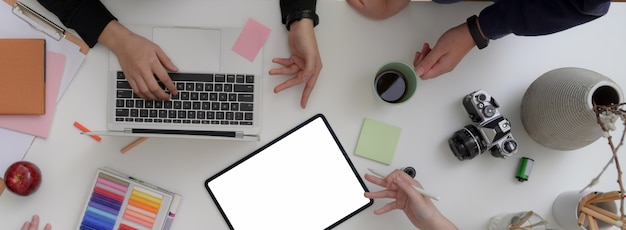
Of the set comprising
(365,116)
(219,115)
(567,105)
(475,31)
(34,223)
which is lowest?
(34,223)

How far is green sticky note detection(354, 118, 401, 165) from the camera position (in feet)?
3.03

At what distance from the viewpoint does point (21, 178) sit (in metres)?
0.85

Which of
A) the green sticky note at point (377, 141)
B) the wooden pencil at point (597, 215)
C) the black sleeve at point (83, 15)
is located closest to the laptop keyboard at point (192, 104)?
the black sleeve at point (83, 15)

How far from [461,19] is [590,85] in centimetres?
30

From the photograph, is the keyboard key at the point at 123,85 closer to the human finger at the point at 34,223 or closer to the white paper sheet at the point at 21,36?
the white paper sheet at the point at 21,36

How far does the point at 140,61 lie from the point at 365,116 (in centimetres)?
48

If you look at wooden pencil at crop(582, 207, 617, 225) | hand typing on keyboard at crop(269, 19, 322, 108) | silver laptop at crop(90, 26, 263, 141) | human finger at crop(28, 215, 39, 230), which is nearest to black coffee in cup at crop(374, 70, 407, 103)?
hand typing on keyboard at crop(269, 19, 322, 108)

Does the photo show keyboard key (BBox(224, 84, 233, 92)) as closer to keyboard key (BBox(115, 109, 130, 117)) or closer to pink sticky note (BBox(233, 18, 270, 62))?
pink sticky note (BBox(233, 18, 270, 62))

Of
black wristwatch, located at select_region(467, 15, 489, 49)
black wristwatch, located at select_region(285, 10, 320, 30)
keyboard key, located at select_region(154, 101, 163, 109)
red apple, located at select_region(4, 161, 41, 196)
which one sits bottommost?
red apple, located at select_region(4, 161, 41, 196)

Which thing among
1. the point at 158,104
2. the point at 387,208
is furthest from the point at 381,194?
the point at 158,104

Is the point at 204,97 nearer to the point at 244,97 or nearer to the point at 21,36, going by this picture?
the point at 244,97

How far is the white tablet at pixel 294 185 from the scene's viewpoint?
3.00 feet

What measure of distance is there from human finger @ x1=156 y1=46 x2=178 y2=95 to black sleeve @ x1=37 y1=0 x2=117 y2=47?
0.13 metres

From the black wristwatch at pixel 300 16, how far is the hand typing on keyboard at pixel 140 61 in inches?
9.9
